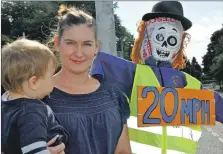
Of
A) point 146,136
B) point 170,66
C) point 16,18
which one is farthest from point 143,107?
point 16,18

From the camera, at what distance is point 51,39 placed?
2186 millimetres

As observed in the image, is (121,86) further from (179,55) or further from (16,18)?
(16,18)

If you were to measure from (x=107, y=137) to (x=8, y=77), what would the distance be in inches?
21.5

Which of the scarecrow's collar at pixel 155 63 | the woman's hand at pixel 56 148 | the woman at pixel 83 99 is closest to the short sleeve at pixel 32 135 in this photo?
the woman's hand at pixel 56 148

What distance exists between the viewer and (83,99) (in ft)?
6.32

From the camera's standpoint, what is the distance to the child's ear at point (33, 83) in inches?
62.4

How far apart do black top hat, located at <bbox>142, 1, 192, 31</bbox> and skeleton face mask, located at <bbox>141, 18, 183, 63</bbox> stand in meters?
0.04

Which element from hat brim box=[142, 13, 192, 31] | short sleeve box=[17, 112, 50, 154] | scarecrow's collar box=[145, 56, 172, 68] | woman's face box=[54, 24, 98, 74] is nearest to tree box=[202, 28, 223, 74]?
hat brim box=[142, 13, 192, 31]

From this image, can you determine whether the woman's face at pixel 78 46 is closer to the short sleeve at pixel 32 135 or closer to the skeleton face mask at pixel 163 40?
the short sleeve at pixel 32 135

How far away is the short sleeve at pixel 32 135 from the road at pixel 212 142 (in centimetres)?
585

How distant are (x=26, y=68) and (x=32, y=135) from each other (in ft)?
0.81

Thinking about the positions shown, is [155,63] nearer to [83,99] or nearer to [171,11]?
[171,11]

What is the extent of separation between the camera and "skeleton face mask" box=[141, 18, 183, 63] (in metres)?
2.81

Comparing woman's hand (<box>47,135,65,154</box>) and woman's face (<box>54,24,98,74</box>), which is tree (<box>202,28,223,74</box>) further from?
woman's hand (<box>47,135,65,154</box>)
